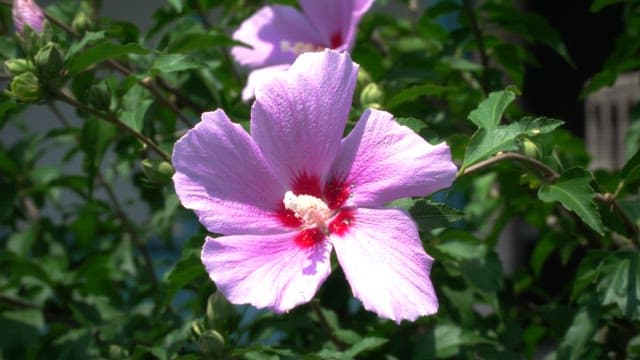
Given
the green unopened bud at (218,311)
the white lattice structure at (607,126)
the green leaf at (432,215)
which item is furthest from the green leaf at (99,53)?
the white lattice structure at (607,126)

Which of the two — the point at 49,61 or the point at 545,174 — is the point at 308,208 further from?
the point at 49,61

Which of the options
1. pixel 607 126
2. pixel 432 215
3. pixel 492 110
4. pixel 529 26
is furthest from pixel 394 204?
pixel 607 126

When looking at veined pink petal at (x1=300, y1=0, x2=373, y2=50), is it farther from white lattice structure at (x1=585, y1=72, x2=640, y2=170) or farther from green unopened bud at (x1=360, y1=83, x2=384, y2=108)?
white lattice structure at (x1=585, y1=72, x2=640, y2=170)

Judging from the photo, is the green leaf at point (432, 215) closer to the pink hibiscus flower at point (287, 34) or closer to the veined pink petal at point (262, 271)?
the veined pink petal at point (262, 271)

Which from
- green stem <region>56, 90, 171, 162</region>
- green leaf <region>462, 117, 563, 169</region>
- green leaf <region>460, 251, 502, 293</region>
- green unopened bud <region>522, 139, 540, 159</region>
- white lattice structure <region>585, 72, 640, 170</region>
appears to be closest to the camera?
green leaf <region>462, 117, 563, 169</region>

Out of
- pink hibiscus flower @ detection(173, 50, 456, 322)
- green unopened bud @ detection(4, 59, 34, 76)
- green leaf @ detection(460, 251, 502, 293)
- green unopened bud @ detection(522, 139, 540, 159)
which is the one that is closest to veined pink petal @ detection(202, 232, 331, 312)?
pink hibiscus flower @ detection(173, 50, 456, 322)

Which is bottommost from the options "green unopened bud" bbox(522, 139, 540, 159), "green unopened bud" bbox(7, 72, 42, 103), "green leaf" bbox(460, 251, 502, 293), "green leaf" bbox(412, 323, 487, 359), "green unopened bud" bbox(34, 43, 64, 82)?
"green leaf" bbox(412, 323, 487, 359)

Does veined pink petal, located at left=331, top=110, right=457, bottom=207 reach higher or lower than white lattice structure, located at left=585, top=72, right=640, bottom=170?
higher
